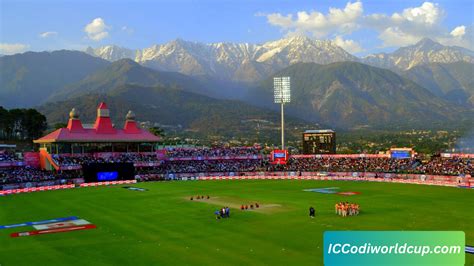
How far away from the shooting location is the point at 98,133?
109125mm

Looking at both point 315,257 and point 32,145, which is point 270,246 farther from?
point 32,145

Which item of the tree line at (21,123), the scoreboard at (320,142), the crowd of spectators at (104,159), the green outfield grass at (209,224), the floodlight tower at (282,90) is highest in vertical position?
the floodlight tower at (282,90)

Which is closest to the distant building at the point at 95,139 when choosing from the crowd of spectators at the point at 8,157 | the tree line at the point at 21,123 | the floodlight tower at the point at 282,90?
the crowd of spectators at the point at 8,157

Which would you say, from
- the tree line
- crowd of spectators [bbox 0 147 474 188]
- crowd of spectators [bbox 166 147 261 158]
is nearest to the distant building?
crowd of spectators [bbox 0 147 474 188]

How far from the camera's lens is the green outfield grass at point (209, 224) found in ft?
99.9

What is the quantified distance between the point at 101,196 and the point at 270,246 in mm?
40902

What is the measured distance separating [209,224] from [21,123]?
4925 inches

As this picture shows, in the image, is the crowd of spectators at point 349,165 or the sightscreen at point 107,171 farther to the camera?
the crowd of spectators at point 349,165

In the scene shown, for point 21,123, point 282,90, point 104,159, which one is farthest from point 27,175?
point 21,123

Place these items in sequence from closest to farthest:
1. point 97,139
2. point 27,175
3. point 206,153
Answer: point 27,175 → point 97,139 → point 206,153

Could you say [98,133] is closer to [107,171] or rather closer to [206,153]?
[107,171]

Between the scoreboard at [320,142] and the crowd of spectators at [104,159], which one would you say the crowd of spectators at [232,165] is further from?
the scoreboard at [320,142]

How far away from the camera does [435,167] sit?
295ft

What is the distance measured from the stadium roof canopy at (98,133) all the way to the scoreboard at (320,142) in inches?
1431
